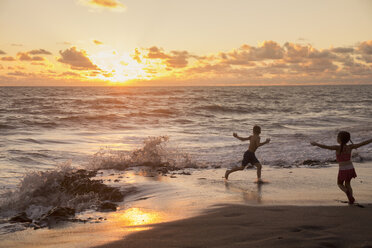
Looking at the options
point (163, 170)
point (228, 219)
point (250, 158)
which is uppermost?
point (250, 158)

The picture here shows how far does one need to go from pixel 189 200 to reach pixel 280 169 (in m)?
4.30

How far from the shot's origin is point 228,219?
513 centimetres

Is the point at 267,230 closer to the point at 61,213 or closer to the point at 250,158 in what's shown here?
the point at 61,213

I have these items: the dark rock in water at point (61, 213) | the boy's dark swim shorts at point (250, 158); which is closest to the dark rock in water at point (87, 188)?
the dark rock in water at point (61, 213)

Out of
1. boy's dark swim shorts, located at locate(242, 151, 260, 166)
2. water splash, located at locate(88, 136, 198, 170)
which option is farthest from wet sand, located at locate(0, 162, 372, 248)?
water splash, located at locate(88, 136, 198, 170)

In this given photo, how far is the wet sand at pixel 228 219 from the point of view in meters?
4.27

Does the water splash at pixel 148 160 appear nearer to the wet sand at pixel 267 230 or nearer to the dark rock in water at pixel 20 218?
the dark rock in water at pixel 20 218

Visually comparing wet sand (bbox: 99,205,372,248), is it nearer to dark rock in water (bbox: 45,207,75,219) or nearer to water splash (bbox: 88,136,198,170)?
dark rock in water (bbox: 45,207,75,219)

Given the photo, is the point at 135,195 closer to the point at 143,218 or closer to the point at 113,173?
the point at 143,218

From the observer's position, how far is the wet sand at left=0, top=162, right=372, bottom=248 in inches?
168

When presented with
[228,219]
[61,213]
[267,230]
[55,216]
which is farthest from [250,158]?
[55,216]

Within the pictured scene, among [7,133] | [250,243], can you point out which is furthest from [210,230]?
[7,133]

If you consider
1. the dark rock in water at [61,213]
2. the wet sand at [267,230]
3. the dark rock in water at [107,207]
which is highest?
the wet sand at [267,230]

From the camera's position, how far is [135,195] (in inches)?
296
